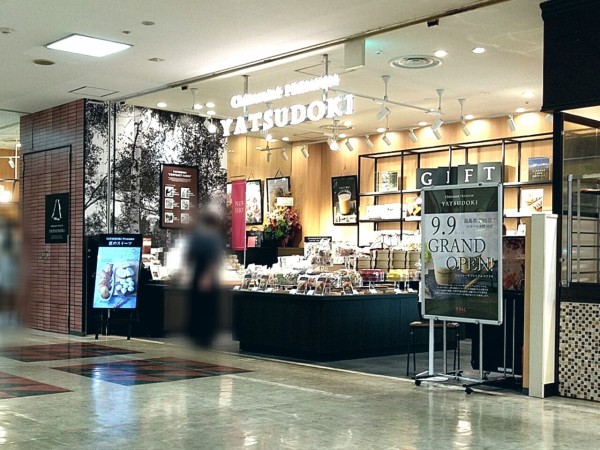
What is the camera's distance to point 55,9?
24.3 ft

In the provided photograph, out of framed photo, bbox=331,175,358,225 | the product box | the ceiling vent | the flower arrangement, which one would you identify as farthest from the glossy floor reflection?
the flower arrangement

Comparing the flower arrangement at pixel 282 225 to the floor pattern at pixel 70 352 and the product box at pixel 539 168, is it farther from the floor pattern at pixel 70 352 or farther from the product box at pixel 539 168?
the floor pattern at pixel 70 352

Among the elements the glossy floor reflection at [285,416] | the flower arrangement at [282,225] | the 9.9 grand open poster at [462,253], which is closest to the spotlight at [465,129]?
the flower arrangement at [282,225]

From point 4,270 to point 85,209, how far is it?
1125cm

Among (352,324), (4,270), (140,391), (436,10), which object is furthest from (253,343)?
(4,270)

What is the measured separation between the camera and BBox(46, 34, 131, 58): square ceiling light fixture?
27.9 feet

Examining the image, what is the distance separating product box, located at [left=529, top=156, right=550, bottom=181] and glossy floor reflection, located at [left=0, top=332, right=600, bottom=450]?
5.88m

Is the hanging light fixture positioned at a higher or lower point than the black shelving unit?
higher

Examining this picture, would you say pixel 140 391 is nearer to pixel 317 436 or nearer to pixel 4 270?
pixel 317 436

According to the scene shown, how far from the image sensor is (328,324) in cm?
880

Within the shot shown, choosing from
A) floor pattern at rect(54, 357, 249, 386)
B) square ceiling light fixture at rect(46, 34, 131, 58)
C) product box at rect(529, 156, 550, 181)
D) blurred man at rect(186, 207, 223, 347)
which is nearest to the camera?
blurred man at rect(186, 207, 223, 347)

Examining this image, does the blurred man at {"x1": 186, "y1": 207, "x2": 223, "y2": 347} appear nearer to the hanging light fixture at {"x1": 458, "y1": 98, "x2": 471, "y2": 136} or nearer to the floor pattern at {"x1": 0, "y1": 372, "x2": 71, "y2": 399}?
the floor pattern at {"x1": 0, "y1": 372, "x2": 71, "y2": 399}

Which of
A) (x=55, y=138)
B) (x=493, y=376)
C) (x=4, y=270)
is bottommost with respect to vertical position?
(x=493, y=376)

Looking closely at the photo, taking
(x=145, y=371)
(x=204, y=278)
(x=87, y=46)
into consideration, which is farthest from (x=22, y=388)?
(x=204, y=278)
